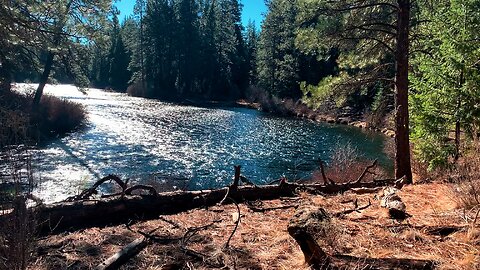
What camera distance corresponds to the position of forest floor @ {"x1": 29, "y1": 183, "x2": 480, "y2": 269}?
341 cm

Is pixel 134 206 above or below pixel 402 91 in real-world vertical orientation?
below

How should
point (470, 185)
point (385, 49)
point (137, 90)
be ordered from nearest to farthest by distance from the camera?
point (470, 185) → point (385, 49) → point (137, 90)

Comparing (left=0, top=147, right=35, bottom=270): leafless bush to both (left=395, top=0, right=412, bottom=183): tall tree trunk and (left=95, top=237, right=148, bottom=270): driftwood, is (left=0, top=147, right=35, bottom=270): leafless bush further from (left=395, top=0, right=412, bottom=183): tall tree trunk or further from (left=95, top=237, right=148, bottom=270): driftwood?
(left=395, top=0, right=412, bottom=183): tall tree trunk

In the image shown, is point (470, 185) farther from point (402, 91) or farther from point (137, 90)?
point (137, 90)

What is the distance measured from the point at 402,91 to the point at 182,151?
11997mm

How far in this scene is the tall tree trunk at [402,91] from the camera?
7.73 metres

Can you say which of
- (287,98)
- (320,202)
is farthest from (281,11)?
(320,202)

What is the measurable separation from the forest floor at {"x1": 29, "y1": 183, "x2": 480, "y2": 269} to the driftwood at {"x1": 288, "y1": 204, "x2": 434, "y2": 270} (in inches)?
4.7

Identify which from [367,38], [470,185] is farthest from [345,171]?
[470,185]

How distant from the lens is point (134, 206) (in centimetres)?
527

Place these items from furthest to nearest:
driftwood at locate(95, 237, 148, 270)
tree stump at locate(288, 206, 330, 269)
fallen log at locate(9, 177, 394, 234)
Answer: fallen log at locate(9, 177, 394, 234)
driftwood at locate(95, 237, 148, 270)
tree stump at locate(288, 206, 330, 269)

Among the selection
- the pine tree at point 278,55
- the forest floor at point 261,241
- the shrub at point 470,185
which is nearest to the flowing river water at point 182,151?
the forest floor at point 261,241

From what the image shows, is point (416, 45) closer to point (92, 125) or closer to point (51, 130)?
point (51, 130)

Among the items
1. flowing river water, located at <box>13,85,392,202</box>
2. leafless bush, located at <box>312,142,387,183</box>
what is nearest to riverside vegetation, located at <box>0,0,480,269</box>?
leafless bush, located at <box>312,142,387,183</box>
